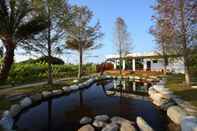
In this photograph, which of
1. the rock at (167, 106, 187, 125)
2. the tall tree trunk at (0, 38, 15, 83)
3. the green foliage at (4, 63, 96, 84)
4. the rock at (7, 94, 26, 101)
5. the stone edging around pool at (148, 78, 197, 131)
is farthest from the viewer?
the green foliage at (4, 63, 96, 84)

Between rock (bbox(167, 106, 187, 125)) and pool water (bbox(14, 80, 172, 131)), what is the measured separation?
0.43 m

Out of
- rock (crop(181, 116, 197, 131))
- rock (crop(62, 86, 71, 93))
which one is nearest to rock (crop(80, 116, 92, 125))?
rock (crop(181, 116, 197, 131))

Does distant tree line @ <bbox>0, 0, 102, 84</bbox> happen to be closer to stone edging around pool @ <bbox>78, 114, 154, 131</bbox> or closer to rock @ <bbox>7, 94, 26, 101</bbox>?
rock @ <bbox>7, 94, 26, 101</bbox>

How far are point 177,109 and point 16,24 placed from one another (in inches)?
652

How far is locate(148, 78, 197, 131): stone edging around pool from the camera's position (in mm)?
11438

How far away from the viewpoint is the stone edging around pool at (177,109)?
1144 cm

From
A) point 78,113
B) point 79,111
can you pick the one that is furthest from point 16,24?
point 78,113

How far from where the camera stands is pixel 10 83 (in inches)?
1059

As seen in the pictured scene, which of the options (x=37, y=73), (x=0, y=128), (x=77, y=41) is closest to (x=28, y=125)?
(x=0, y=128)

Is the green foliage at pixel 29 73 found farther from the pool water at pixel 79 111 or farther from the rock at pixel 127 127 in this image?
the rock at pixel 127 127

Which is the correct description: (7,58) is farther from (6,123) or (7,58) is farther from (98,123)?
(98,123)

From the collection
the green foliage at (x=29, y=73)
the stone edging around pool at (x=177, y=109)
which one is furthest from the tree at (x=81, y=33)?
the stone edging around pool at (x=177, y=109)

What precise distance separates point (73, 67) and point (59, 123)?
109 feet

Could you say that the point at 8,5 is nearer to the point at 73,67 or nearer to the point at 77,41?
the point at 77,41
